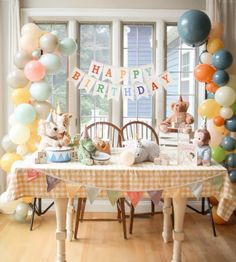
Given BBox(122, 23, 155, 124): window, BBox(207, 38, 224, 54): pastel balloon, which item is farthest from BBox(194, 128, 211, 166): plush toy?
BBox(122, 23, 155, 124): window

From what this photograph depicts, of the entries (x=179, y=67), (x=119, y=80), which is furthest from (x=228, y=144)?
(x=119, y=80)

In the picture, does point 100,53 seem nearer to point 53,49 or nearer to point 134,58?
point 134,58

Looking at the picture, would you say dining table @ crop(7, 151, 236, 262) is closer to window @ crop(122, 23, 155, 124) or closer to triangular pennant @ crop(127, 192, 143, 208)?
triangular pennant @ crop(127, 192, 143, 208)

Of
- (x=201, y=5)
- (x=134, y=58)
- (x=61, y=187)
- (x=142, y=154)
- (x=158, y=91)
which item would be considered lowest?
(x=61, y=187)

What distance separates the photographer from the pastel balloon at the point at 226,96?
3400 mm

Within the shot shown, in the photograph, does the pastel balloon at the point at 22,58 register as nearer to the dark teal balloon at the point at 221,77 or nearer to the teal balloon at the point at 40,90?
the teal balloon at the point at 40,90

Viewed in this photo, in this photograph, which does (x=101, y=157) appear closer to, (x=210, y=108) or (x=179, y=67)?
(x=210, y=108)

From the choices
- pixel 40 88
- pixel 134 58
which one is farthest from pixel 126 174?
pixel 134 58

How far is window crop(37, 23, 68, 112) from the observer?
4.16 metres

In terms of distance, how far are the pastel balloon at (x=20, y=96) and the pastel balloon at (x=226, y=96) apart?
1720mm

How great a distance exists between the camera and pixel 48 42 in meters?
3.44

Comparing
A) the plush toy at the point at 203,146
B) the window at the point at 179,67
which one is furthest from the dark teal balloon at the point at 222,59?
the plush toy at the point at 203,146

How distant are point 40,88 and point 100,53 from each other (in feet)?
3.19

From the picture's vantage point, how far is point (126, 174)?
248cm
